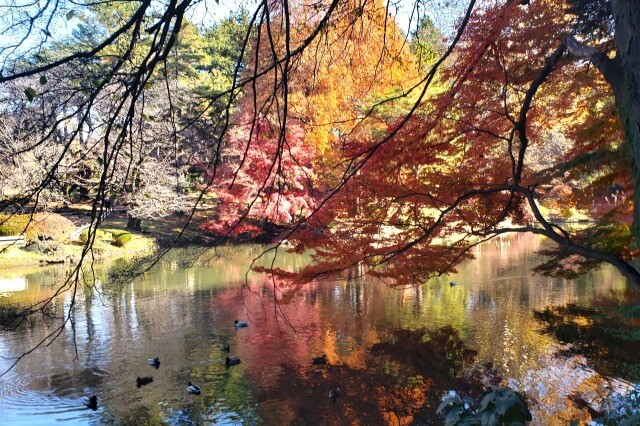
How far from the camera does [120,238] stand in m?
18.8

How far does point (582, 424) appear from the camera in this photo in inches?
205

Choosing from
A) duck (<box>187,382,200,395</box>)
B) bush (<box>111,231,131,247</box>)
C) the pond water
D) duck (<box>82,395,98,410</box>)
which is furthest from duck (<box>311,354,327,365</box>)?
bush (<box>111,231,131,247</box>)

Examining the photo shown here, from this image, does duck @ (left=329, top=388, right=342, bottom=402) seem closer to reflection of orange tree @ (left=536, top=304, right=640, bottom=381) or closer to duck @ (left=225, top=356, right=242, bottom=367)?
duck @ (left=225, top=356, right=242, bottom=367)

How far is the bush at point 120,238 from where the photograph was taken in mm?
18703

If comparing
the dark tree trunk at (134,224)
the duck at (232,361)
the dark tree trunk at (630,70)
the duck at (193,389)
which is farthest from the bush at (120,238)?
the dark tree trunk at (630,70)

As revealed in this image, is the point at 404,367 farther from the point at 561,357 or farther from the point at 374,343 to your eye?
the point at 561,357

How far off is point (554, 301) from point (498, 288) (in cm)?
148

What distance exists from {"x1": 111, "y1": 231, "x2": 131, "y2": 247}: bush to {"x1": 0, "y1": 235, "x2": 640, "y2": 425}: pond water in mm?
5880

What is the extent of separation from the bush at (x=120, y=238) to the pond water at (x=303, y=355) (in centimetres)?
588

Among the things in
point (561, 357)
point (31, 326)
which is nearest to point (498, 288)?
point (561, 357)

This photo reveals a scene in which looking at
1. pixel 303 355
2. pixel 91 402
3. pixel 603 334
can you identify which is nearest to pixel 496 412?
pixel 91 402

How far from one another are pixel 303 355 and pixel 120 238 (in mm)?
12862

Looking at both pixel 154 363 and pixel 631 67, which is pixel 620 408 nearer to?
pixel 631 67

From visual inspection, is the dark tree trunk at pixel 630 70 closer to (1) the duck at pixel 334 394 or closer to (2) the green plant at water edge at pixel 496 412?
(2) the green plant at water edge at pixel 496 412
